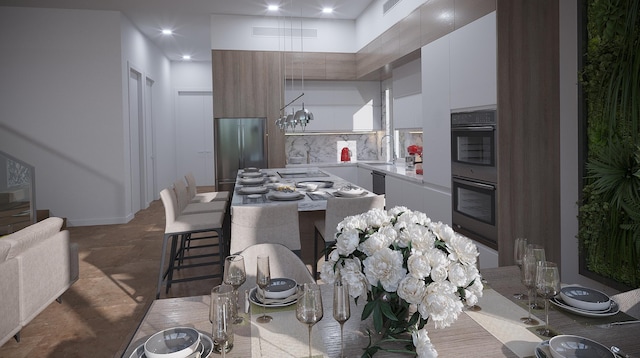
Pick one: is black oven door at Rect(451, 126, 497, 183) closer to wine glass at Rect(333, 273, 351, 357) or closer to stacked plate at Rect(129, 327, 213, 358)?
wine glass at Rect(333, 273, 351, 357)

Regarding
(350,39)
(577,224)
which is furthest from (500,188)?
(350,39)

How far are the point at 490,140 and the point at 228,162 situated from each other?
14.9ft

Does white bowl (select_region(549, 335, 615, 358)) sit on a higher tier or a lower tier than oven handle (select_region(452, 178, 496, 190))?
lower

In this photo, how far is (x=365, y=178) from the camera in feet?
22.5

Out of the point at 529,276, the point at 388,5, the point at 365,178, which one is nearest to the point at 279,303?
the point at 529,276

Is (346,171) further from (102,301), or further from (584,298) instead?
(584,298)

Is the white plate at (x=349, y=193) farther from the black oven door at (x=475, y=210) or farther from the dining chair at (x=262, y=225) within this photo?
the black oven door at (x=475, y=210)

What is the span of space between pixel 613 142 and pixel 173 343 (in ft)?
7.79

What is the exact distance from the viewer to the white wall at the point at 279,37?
22.9 feet

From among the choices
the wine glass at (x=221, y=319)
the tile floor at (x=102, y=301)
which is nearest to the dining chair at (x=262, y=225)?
the tile floor at (x=102, y=301)

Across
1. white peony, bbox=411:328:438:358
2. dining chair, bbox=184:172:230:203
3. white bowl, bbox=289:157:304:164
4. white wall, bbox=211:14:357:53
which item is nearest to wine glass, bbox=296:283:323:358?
white peony, bbox=411:328:438:358

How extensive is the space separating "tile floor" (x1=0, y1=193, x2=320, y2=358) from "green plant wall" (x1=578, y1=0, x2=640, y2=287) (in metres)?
2.49

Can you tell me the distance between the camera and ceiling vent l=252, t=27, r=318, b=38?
709 centimetres

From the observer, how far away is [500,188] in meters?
3.01
